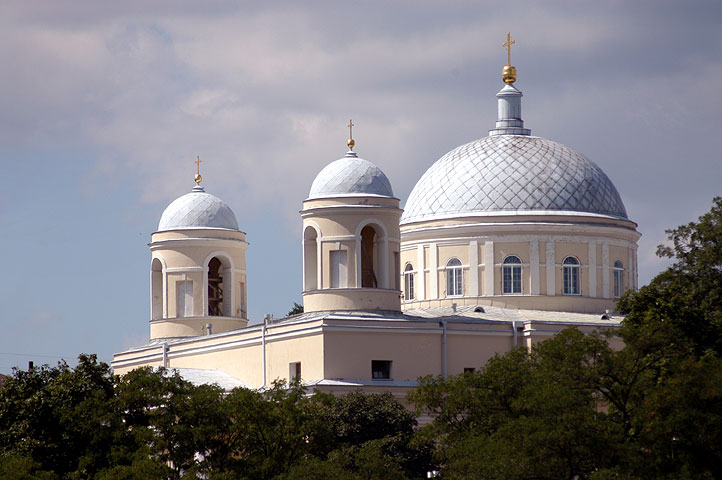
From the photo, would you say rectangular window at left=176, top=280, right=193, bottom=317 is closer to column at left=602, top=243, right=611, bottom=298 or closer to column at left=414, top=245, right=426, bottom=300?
column at left=414, top=245, right=426, bottom=300

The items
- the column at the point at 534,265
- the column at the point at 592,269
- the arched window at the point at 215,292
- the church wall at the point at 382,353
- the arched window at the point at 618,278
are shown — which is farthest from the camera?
the arched window at the point at 215,292

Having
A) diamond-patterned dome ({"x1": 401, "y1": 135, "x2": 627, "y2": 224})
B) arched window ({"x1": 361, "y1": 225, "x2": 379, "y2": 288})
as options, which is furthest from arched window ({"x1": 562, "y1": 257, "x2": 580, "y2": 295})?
arched window ({"x1": 361, "y1": 225, "x2": 379, "y2": 288})

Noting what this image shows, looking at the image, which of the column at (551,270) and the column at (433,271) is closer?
the column at (551,270)

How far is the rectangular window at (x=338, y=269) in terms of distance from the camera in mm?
45562

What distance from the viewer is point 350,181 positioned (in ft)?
152

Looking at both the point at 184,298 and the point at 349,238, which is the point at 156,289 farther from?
the point at 349,238

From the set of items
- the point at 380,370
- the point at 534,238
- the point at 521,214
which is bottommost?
the point at 380,370

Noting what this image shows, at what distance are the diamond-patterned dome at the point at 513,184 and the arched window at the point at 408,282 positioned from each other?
1.65 metres

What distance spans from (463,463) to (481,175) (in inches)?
942

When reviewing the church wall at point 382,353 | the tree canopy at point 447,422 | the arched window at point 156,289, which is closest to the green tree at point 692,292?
the tree canopy at point 447,422

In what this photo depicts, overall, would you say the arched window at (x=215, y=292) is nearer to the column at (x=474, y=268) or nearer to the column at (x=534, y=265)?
the column at (x=474, y=268)

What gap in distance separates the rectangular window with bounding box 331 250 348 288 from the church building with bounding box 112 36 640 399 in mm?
29

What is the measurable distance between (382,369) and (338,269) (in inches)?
127

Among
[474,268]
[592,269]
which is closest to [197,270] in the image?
[474,268]
